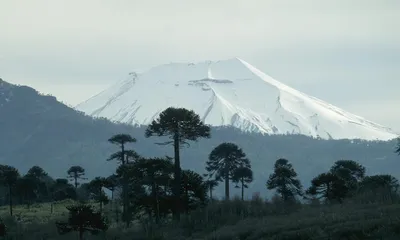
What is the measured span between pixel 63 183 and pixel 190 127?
4804 centimetres

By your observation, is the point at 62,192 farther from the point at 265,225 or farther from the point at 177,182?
the point at 265,225

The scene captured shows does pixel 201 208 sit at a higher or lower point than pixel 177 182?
lower

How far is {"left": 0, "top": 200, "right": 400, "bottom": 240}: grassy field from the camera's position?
104 ft

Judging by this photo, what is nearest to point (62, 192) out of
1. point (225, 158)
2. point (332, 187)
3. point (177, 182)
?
point (225, 158)

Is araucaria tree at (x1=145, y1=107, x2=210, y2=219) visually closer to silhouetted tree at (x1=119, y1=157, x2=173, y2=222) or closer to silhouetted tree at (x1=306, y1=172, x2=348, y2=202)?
silhouetted tree at (x1=119, y1=157, x2=173, y2=222)

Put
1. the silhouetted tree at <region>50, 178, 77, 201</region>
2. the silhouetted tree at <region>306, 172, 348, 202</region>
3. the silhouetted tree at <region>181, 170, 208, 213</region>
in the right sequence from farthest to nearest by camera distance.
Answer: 1. the silhouetted tree at <region>50, 178, 77, 201</region>
2. the silhouetted tree at <region>306, 172, 348, 202</region>
3. the silhouetted tree at <region>181, 170, 208, 213</region>

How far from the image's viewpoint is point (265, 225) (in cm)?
3797

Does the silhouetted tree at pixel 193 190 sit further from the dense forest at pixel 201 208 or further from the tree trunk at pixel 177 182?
the tree trunk at pixel 177 182

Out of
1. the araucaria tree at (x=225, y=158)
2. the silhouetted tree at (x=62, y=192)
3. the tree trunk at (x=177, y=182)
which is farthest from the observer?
the silhouetted tree at (x=62, y=192)

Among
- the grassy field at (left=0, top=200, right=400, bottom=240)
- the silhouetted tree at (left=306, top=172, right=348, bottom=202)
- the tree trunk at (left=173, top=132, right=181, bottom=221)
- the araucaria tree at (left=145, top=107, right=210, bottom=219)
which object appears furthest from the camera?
the silhouetted tree at (left=306, top=172, right=348, bottom=202)

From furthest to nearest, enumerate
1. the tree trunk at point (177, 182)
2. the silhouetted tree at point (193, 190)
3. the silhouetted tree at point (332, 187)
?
1. the silhouetted tree at point (332, 187)
2. the silhouetted tree at point (193, 190)
3. the tree trunk at point (177, 182)

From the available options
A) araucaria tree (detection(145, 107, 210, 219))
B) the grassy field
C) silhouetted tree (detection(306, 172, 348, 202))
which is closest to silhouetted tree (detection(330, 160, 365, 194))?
silhouetted tree (detection(306, 172, 348, 202))

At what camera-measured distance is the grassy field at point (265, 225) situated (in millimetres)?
31578

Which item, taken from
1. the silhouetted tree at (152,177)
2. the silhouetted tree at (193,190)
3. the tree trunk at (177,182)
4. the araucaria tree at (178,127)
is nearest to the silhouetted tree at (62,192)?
the silhouetted tree at (193,190)
